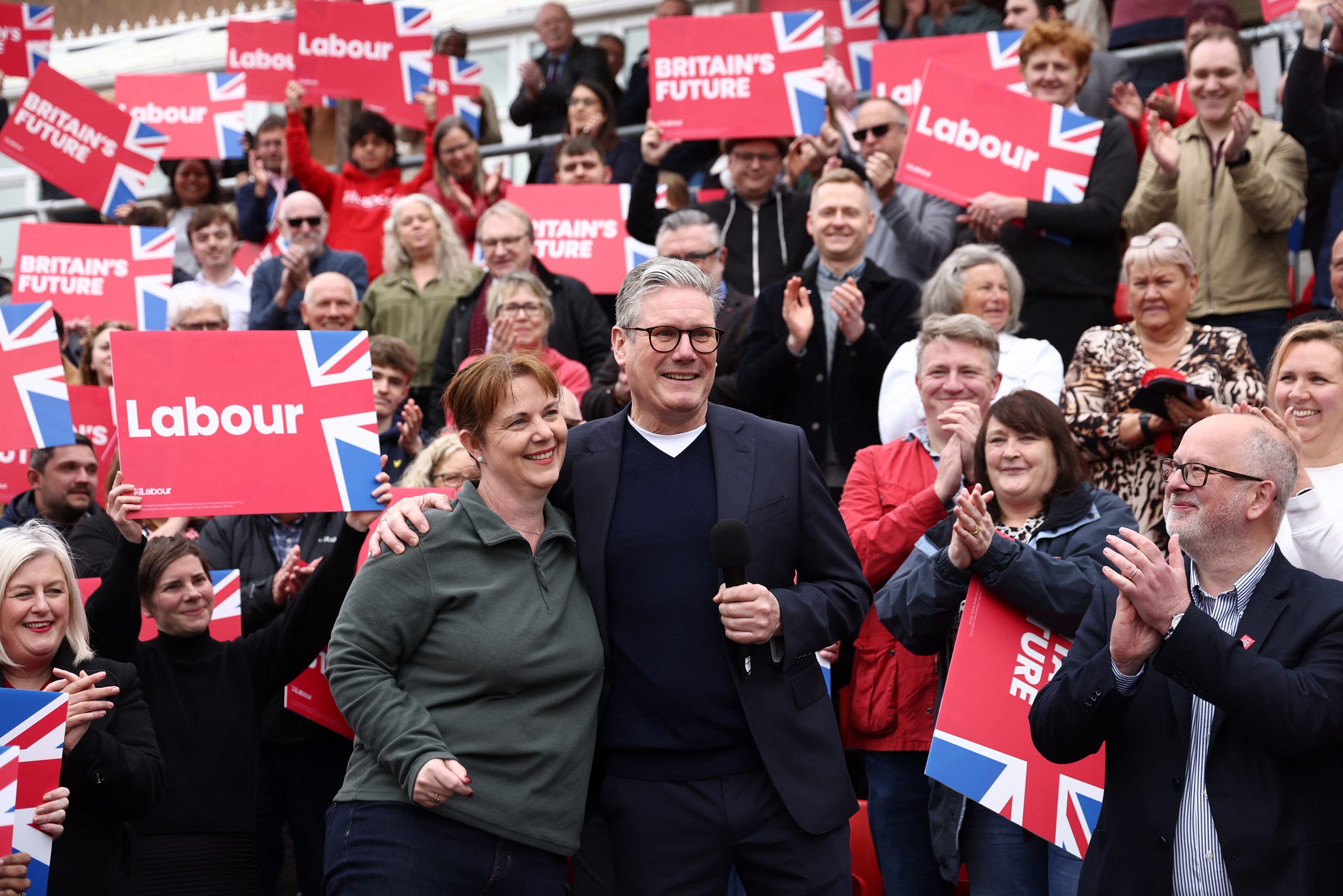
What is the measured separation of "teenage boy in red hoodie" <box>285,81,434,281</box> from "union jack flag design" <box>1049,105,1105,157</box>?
16.5 ft

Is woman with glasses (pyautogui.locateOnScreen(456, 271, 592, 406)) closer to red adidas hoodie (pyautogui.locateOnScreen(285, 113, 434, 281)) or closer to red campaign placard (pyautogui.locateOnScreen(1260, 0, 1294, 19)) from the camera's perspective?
red adidas hoodie (pyautogui.locateOnScreen(285, 113, 434, 281))

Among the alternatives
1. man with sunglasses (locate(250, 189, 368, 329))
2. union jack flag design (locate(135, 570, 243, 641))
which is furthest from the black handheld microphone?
man with sunglasses (locate(250, 189, 368, 329))

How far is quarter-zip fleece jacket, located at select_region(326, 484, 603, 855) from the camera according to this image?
3570 millimetres

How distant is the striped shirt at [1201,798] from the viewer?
353cm

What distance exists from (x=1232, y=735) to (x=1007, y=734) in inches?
36.9

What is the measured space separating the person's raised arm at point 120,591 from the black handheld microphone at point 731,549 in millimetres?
2290

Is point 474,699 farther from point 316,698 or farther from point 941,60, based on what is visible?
point 941,60

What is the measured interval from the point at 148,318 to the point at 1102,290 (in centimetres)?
Answer: 588

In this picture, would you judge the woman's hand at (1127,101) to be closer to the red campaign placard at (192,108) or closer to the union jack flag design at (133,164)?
the union jack flag design at (133,164)

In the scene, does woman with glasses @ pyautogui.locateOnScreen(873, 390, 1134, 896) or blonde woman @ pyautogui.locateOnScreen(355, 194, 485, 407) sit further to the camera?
blonde woman @ pyautogui.locateOnScreen(355, 194, 485, 407)

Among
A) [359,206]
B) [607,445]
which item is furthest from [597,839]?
[359,206]

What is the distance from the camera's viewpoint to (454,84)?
1171 cm

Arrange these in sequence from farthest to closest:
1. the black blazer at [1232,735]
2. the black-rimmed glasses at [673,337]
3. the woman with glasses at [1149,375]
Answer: the woman with glasses at [1149,375], the black-rimmed glasses at [673,337], the black blazer at [1232,735]

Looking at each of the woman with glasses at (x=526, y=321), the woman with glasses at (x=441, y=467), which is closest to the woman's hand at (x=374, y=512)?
the woman with glasses at (x=441, y=467)
